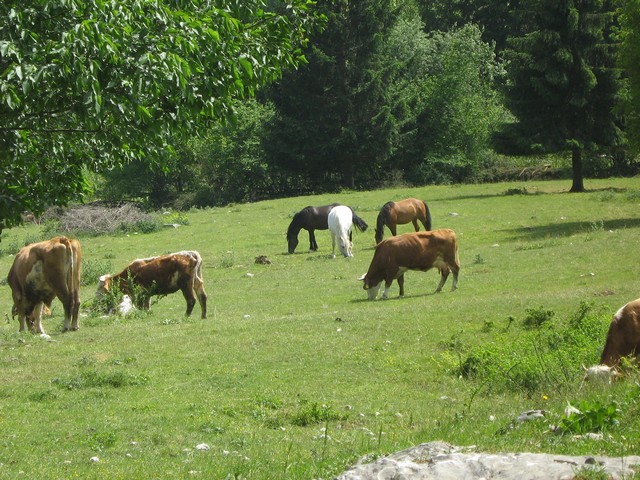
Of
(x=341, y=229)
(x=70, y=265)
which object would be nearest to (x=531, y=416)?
(x=70, y=265)

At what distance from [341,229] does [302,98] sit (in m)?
29.2

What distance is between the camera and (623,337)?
11.5 m

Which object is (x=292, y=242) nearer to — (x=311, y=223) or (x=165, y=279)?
(x=311, y=223)

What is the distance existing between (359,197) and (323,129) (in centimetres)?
1154

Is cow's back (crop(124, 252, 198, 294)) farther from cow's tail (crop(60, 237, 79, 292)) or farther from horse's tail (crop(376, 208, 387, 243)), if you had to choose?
horse's tail (crop(376, 208, 387, 243))

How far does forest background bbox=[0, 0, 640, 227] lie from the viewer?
9305 millimetres

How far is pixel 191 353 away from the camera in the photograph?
1512 centimetres

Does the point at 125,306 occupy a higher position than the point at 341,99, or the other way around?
the point at 341,99

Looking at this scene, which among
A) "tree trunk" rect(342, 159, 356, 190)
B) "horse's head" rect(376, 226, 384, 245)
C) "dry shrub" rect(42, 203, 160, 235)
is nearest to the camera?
"horse's head" rect(376, 226, 384, 245)

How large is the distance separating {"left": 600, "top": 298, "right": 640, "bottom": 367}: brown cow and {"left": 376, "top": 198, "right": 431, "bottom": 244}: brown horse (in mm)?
19946

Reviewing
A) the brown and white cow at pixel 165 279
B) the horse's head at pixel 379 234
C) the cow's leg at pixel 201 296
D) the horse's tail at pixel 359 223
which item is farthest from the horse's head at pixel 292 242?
the cow's leg at pixel 201 296

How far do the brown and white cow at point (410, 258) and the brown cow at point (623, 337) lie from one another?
10.1 m

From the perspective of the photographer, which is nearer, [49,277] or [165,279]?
[49,277]

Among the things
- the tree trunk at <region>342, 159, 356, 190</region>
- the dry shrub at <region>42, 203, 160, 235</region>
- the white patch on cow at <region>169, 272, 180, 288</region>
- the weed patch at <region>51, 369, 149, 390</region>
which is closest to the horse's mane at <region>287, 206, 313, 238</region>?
the dry shrub at <region>42, 203, 160, 235</region>
